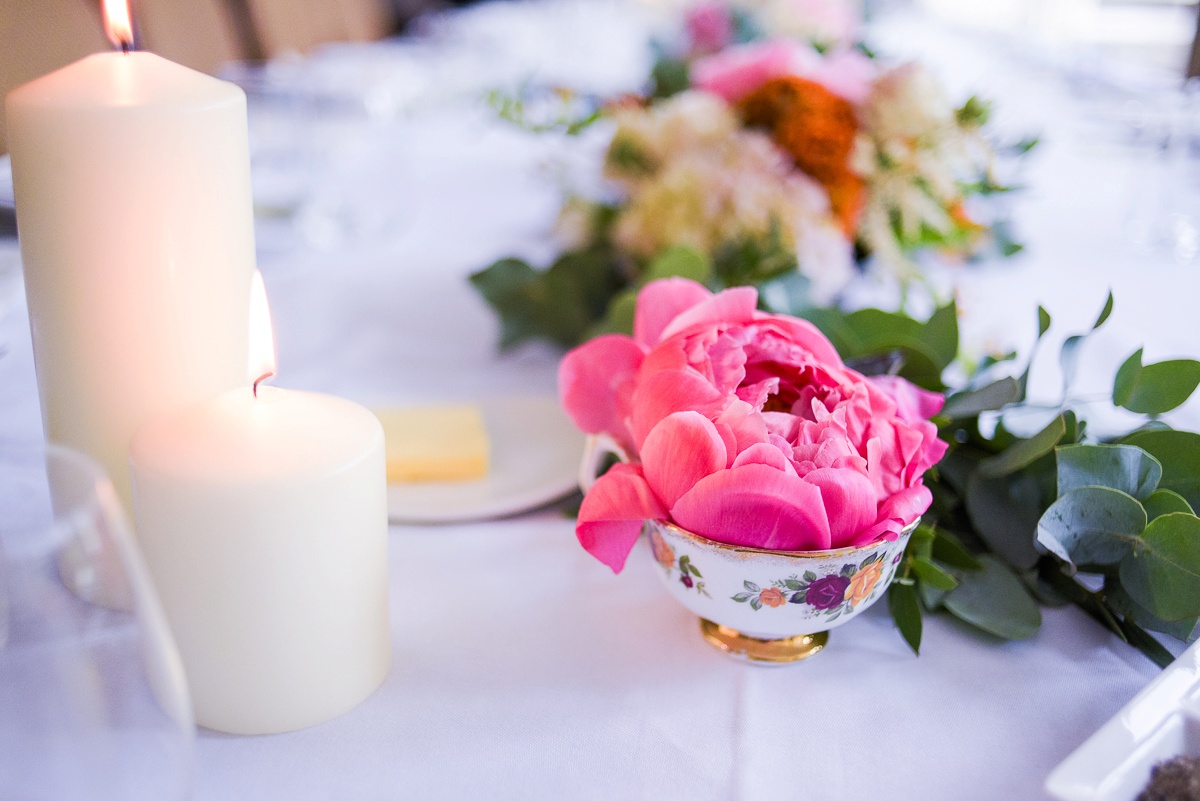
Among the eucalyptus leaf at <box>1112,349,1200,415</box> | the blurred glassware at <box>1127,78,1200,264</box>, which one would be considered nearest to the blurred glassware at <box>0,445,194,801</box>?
the eucalyptus leaf at <box>1112,349,1200,415</box>

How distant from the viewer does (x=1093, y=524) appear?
38 centimetres

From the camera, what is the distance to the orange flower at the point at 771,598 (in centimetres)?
35

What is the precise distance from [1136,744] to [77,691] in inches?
11.9

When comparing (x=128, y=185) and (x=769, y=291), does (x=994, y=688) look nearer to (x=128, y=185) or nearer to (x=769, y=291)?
(x=769, y=291)

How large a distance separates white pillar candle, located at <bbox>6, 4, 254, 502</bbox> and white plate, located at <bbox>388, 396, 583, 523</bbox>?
0.49ft

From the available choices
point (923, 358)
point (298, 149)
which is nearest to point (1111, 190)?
point (923, 358)

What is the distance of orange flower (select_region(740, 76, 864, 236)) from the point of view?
71 centimetres

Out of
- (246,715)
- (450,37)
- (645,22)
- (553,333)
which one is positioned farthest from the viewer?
(450,37)

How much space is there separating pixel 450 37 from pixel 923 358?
1.47 meters

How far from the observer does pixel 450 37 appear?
5.56ft

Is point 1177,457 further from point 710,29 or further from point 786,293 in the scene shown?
point 710,29

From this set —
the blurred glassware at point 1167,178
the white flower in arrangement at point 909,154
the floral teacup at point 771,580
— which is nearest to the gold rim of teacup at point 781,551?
the floral teacup at point 771,580

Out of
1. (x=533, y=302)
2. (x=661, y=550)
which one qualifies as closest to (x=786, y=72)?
(x=533, y=302)

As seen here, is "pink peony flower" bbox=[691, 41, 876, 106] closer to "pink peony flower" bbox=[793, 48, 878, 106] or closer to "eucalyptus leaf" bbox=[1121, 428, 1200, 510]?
"pink peony flower" bbox=[793, 48, 878, 106]
